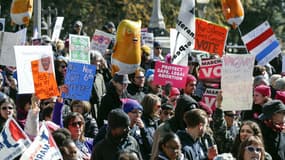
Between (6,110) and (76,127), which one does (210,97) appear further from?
(6,110)

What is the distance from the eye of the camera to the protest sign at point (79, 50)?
1574 cm

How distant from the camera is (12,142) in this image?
9.60 meters

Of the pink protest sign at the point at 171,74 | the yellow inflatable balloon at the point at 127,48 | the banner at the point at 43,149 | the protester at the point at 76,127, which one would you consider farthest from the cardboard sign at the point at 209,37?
the banner at the point at 43,149

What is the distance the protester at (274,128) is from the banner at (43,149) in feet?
11.2

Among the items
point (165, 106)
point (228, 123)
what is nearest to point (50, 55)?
Answer: point (165, 106)

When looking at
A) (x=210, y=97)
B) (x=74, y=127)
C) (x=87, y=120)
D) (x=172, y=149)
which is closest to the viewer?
(x=172, y=149)

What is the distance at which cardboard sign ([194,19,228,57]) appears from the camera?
16469 millimetres

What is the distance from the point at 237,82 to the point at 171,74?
5.54ft

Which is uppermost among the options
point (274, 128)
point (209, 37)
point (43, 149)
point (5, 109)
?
point (209, 37)

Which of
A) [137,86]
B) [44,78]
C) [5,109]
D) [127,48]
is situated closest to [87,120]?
[44,78]

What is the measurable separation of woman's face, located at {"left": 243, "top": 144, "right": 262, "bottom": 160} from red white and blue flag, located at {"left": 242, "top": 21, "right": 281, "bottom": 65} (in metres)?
8.18

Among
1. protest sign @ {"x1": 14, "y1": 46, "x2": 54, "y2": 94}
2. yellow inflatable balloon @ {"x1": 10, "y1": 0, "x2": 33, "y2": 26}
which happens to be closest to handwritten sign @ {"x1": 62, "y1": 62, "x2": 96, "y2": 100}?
protest sign @ {"x1": 14, "y1": 46, "x2": 54, "y2": 94}

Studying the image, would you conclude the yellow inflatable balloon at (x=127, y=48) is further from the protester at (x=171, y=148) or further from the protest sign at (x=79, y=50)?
the protester at (x=171, y=148)

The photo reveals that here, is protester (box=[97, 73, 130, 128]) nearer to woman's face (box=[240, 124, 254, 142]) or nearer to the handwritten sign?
the handwritten sign
